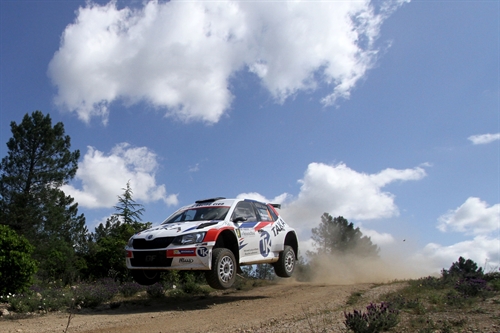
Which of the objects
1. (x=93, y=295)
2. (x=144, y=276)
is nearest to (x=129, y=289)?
(x=93, y=295)

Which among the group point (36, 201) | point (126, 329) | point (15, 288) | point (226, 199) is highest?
point (36, 201)

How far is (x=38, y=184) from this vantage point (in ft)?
97.0

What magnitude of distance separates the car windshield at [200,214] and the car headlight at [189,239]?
37.3 inches

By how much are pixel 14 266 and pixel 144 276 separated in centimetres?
343

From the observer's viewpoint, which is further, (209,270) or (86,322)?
(209,270)

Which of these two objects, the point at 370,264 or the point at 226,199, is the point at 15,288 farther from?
the point at 370,264

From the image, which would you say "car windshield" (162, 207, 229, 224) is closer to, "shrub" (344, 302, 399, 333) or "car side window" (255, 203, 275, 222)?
"car side window" (255, 203, 275, 222)

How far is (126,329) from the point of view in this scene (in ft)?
19.6

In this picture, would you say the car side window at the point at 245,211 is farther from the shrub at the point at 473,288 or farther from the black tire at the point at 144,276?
the shrub at the point at 473,288

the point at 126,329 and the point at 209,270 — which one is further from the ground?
Result: the point at 209,270

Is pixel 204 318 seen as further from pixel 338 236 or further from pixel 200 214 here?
pixel 338 236

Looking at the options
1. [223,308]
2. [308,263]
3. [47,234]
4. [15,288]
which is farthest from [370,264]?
[47,234]

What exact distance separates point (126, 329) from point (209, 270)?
2030 mm

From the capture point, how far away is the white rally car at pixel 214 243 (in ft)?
24.8
